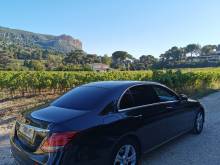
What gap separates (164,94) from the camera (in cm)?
606

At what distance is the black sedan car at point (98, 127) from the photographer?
367 cm

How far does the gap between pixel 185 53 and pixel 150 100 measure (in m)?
101

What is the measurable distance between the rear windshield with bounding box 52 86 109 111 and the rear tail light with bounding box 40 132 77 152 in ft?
2.15

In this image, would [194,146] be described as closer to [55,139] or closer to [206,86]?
[55,139]

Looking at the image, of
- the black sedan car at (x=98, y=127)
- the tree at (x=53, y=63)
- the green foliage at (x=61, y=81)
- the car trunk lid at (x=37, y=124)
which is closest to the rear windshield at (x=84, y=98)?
the black sedan car at (x=98, y=127)

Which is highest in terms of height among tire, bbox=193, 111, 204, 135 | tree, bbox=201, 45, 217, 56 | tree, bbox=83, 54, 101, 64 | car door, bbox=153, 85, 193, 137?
tree, bbox=201, 45, 217, 56

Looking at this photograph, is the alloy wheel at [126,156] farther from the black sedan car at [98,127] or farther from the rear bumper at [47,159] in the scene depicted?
the rear bumper at [47,159]

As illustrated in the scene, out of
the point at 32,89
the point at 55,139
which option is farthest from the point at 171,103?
the point at 32,89

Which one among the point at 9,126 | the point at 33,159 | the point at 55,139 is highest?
the point at 55,139

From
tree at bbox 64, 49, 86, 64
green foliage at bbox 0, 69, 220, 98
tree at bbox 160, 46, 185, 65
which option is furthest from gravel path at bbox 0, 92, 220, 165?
tree at bbox 64, 49, 86, 64

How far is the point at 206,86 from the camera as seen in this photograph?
63.5ft

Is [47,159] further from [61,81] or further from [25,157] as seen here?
[61,81]

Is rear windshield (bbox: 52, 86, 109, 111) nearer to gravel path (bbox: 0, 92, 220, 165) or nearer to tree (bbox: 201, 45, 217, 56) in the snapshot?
gravel path (bbox: 0, 92, 220, 165)

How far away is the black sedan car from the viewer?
3668 mm
